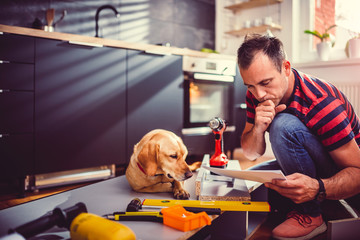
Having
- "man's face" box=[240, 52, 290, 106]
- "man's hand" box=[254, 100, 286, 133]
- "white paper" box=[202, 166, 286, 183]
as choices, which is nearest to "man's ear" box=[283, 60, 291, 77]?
"man's face" box=[240, 52, 290, 106]

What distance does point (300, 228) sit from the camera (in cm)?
117

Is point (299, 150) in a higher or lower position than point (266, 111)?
lower

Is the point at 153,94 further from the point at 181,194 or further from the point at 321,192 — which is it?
the point at 321,192

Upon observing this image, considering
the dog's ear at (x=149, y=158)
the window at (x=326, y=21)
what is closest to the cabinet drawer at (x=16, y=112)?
the dog's ear at (x=149, y=158)

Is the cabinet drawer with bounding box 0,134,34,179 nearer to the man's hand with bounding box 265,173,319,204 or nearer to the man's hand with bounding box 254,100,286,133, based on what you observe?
the man's hand with bounding box 254,100,286,133

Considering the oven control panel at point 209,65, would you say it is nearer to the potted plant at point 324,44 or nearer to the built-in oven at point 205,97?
the built-in oven at point 205,97

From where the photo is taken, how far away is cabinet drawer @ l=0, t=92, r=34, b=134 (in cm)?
209

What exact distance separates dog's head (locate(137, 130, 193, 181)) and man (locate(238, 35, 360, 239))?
368 mm

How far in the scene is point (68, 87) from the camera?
2.35m

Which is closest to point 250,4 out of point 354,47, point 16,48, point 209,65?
point 209,65

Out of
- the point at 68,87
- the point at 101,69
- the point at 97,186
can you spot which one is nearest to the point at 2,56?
the point at 68,87

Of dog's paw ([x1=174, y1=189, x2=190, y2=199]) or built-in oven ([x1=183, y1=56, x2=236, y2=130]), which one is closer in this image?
dog's paw ([x1=174, y1=189, x2=190, y2=199])

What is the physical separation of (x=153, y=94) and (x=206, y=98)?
24.7 inches

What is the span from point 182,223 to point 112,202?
0.40 meters
